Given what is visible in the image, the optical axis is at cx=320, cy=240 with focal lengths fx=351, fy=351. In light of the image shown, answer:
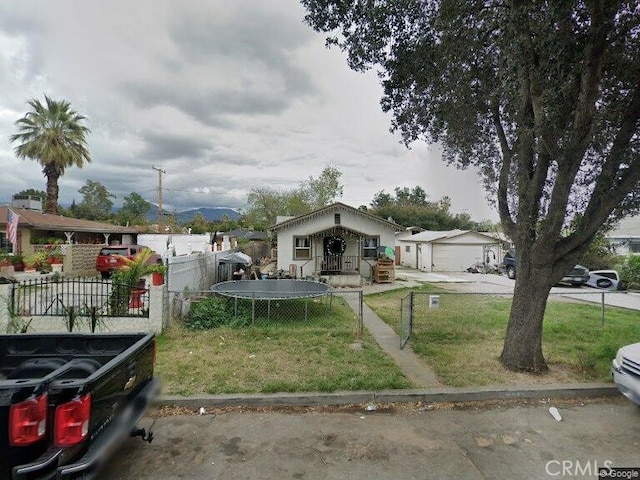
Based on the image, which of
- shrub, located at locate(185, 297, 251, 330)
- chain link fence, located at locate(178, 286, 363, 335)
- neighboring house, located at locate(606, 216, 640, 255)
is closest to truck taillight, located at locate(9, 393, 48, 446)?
chain link fence, located at locate(178, 286, 363, 335)

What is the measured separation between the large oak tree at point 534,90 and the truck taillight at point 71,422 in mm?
5692

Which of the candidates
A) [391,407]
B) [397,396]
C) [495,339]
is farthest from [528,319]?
[391,407]

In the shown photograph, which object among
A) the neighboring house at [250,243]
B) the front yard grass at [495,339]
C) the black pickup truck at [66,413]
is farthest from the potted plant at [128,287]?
the neighboring house at [250,243]

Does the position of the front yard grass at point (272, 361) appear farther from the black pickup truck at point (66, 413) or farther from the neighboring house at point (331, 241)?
the neighboring house at point (331, 241)

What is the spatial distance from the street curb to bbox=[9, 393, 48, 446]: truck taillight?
2368 millimetres

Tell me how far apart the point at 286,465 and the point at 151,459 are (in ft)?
4.33

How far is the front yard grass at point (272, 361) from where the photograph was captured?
4887mm

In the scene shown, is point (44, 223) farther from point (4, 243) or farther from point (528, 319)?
point (528, 319)

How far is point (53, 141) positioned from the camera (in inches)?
974

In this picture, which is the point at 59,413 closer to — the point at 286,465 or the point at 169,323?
the point at 286,465

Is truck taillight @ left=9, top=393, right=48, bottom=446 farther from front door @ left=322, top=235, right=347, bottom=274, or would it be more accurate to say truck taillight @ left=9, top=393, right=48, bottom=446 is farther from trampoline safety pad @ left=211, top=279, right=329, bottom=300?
front door @ left=322, top=235, right=347, bottom=274

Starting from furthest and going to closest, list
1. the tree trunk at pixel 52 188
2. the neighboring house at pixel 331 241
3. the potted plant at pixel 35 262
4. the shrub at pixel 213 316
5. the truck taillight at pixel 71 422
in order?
the tree trunk at pixel 52 188
the neighboring house at pixel 331 241
the potted plant at pixel 35 262
the shrub at pixel 213 316
the truck taillight at pixel 71 422

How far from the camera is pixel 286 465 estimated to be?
10.8 feet

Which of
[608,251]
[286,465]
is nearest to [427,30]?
[286,465]
